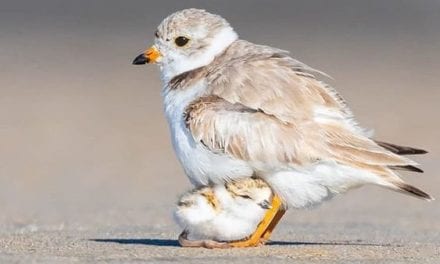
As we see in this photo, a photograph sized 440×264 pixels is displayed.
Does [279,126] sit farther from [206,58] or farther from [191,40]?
[191,40]

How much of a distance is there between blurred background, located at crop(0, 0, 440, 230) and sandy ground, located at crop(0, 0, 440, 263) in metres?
0.02

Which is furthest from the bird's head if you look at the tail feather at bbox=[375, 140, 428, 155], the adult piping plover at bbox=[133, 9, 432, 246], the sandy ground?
the tail feather at bbox=[375, 140, 428, 155]

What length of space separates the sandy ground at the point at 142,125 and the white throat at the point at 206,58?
0.92m

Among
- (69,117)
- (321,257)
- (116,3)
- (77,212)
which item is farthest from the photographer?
(116,3)

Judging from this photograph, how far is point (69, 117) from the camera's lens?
14797 mm

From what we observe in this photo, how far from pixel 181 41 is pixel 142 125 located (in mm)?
6177

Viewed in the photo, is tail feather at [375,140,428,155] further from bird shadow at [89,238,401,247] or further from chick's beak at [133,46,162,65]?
chick's beak at [133,46,162,65]

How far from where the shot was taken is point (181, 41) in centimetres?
861

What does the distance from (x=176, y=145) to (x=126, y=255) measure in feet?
2.37

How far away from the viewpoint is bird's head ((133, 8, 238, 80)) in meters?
8.53

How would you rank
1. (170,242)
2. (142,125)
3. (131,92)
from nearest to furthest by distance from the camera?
(170,242)
(142,125)
(131,92)

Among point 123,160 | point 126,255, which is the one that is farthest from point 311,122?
point 123,160

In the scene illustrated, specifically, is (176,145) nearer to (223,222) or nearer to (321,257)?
(223,222)

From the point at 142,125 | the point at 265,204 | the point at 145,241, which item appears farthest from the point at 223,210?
the point at 142,125
